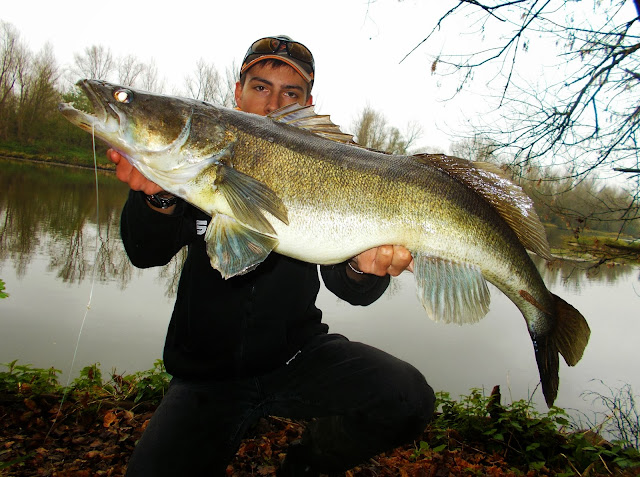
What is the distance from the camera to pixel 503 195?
6.98ft

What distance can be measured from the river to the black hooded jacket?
129 centimetres

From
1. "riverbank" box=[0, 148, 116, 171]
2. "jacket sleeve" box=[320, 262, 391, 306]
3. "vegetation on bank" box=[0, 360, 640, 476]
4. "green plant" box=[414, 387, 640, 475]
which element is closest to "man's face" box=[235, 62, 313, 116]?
"jacket sleeve" box=[320, 262, 391, 306]

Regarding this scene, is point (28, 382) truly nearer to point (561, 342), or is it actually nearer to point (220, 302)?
point (220, 302)

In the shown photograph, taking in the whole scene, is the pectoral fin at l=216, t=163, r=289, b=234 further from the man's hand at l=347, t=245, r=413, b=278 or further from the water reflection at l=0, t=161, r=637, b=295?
the water reflection at l=0, t=161, r=637, b=295

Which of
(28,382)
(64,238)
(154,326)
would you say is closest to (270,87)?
(28,382)

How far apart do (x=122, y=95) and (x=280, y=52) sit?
1.65 meters

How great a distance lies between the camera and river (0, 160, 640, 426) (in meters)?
4.75

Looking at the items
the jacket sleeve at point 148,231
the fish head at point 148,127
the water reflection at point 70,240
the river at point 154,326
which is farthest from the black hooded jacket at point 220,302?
the water reflection at point 70,240

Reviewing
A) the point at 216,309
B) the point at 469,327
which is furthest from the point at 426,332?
the point at 216,309

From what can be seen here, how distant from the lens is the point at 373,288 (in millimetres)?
2541

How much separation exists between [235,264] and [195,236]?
0.79m

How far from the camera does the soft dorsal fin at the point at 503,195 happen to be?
2102 mm

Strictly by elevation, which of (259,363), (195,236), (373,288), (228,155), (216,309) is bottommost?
(259,363)

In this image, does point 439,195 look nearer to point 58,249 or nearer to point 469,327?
point 469,327
